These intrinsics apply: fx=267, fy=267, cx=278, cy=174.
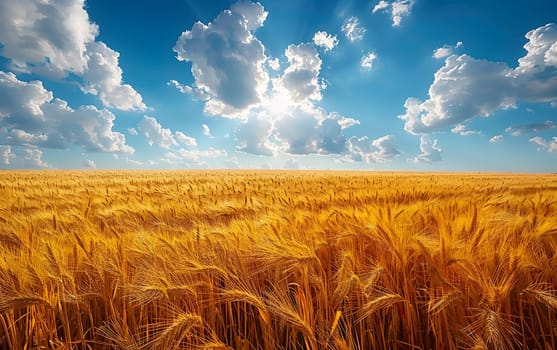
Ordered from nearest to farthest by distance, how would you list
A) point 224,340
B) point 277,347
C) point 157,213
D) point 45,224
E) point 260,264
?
point 277,347 < point 224,340 < point 260,264 < point 45,224 < point 157,213

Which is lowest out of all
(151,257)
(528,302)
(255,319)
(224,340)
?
(224,340)

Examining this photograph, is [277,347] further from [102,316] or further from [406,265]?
[102,316]

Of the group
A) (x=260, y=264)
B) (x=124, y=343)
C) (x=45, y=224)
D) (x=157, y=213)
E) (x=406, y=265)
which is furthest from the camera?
(x=157, y=213)

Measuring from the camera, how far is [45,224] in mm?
3092

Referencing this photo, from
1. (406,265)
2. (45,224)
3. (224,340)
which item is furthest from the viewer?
(45,224)

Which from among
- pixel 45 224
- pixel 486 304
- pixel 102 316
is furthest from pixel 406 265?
pixel 45 224

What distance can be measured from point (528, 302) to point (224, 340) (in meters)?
1.69

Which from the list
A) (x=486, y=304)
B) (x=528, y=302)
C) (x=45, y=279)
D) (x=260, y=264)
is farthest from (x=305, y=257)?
(x=45, y=279)

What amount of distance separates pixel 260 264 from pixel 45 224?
9.32ft

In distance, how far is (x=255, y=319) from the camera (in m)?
1.53

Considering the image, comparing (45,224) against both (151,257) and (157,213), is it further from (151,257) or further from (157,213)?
(151,257)

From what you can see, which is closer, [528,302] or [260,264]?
[528,302]

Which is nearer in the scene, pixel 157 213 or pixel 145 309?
pixel 145 309

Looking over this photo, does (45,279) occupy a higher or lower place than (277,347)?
higher
